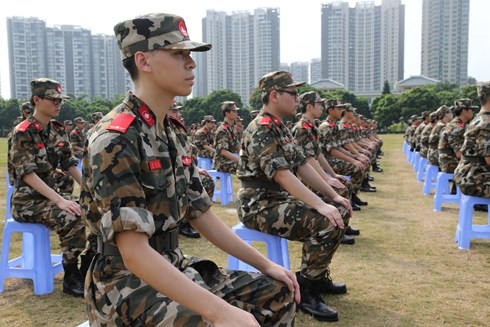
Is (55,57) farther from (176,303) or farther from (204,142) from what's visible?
(176,303)

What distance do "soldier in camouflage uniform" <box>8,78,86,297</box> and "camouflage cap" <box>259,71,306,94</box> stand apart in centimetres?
168

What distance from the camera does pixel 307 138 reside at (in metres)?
5.80

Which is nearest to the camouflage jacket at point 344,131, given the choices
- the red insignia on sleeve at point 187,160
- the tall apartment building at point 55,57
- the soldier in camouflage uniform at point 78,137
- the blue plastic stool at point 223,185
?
the blue plastic stool at point 223,185

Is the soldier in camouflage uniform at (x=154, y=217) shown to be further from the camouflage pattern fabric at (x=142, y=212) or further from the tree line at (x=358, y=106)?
the tree line at (x=358, y=106)

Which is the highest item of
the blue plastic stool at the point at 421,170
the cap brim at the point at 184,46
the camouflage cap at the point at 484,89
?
the cap brim at the point at 184,46

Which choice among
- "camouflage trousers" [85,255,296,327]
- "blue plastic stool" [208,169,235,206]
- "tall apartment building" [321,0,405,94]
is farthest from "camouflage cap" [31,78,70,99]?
"tall apartment building" [321,0,405,94]

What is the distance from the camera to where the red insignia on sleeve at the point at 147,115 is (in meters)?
1.86

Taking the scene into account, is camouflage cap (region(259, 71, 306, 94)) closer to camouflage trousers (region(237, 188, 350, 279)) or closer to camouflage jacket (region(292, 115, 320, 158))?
camouflage trousers (region(237, 188, 350, 279))

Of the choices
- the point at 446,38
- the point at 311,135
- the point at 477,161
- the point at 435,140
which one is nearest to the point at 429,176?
the point at 435,140

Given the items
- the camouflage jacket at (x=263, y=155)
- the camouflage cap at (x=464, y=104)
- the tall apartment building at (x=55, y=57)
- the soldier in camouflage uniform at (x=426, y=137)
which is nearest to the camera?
the camouflage jacket at (x=263, y=155)

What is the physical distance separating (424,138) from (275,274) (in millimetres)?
10581

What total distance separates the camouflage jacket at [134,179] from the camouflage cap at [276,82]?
6.01 feet

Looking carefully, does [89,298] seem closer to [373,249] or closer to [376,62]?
[373,249]

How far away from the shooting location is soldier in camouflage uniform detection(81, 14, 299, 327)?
1595mm
